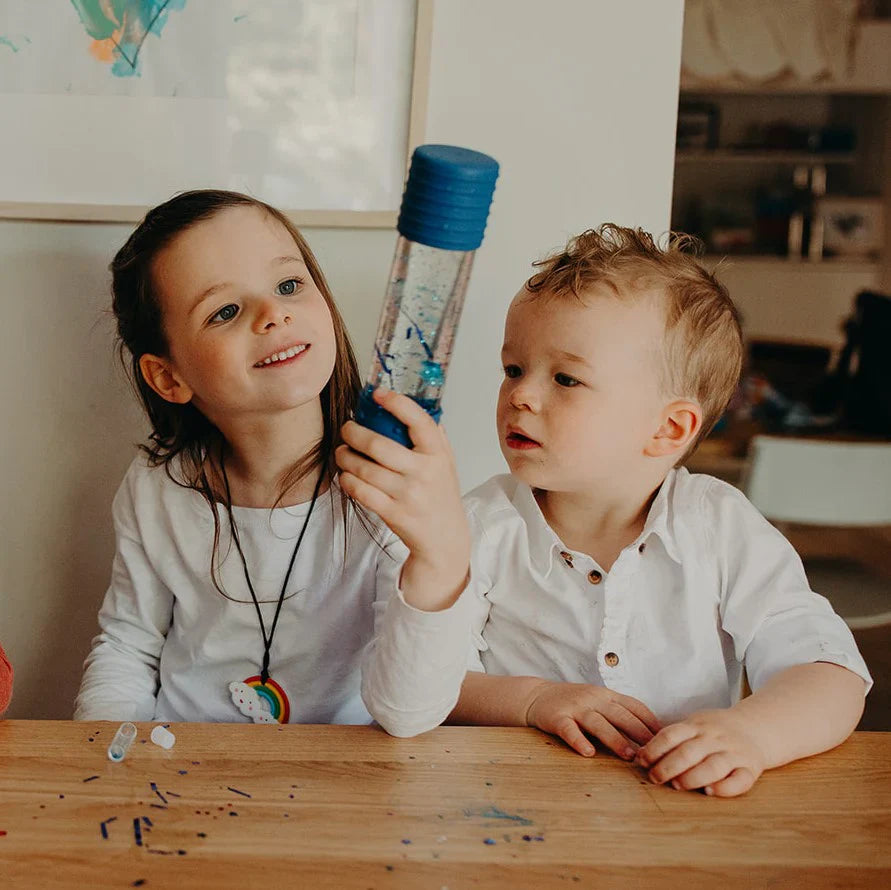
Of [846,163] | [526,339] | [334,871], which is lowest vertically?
[334,871]

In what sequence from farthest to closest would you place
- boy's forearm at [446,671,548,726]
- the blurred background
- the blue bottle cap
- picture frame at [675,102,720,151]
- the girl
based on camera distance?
1. picture frame at [675,102,720,151]
2. the blurred background
3. the girl
4. boy's forearm at [446,671,548,726]
5. the blue bottle cap

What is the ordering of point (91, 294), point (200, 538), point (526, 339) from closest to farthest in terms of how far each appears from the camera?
point (526, 339), point (200, 538), point (91, 294)

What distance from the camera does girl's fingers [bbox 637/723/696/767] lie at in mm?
898

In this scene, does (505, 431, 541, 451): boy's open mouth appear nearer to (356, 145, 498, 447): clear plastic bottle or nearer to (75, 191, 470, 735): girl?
(75, 191, 470, 735): girl

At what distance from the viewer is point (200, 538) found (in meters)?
1.27

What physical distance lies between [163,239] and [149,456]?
10.9 inches

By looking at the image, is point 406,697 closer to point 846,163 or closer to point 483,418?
point 483,418

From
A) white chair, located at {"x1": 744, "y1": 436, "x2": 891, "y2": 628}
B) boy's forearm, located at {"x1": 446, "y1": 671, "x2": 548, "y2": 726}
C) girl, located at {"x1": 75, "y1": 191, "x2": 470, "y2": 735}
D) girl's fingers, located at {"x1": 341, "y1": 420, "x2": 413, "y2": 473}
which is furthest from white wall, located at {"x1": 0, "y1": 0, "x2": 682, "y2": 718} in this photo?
white chair, located at {"x1": 744, "y1": 436, "x2": 891, "y2": 628}

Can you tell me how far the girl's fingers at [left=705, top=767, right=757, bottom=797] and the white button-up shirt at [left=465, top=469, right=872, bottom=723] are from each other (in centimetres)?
26

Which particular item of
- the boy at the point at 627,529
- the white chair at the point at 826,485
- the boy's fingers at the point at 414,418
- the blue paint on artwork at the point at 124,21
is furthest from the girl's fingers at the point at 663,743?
the white chair at the point at 826,485

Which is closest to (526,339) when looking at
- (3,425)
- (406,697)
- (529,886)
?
(406,697)

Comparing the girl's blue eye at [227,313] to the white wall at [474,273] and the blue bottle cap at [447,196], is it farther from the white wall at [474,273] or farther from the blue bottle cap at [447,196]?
the blue bottle cap at [447,196]

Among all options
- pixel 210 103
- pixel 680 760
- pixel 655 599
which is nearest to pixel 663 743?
pixel 680 760

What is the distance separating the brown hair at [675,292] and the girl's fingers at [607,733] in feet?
1.22
